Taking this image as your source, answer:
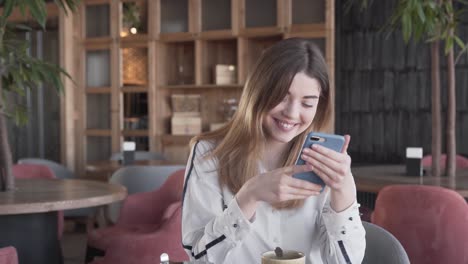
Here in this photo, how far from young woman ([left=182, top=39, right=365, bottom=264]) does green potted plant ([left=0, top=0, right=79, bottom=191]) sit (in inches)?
70.2

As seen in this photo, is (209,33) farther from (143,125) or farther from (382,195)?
(382,195)

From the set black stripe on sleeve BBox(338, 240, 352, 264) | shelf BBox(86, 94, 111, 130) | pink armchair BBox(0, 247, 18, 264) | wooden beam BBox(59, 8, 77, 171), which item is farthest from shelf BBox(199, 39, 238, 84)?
black stripe on sleeve BBox(338, 240, 352, 264)

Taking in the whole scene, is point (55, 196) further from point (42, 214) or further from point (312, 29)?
point (312, 29)

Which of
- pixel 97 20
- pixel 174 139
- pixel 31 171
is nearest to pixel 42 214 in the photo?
pixel 31 171

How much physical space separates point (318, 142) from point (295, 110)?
25 cm

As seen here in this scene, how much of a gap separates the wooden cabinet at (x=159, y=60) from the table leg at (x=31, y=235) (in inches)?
112

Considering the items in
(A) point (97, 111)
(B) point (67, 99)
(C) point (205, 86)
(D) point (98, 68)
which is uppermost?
(D) point (98, 68)

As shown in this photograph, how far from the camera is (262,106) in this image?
1.47 meters

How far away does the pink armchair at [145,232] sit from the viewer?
2918 millimetres

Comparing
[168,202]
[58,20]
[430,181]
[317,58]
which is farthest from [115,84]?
[317,58]

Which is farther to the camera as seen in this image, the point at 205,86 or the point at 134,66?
the point at 134,66

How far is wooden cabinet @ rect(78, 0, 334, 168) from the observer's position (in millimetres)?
5695

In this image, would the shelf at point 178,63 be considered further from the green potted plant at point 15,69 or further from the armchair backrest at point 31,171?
the green potted plant at point 15,69

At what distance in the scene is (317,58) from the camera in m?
1.52
